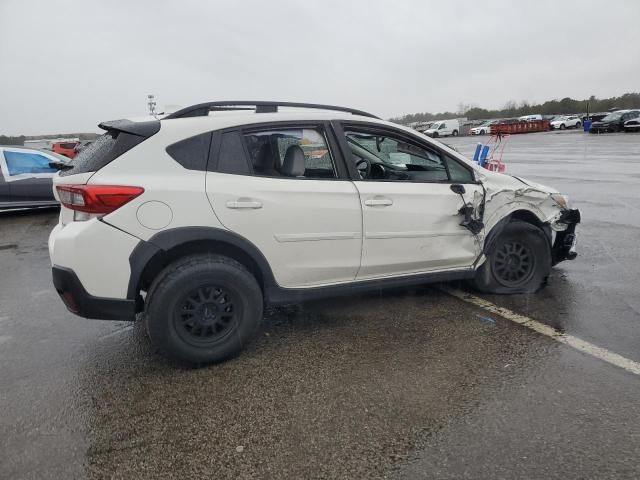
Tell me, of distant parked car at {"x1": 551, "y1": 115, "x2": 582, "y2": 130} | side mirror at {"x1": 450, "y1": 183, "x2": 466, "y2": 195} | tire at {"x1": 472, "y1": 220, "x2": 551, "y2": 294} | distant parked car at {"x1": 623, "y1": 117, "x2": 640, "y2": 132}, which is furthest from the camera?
distant parked car at {"x1": 551, "y1": 115, "x2": 582, "y2": 130}

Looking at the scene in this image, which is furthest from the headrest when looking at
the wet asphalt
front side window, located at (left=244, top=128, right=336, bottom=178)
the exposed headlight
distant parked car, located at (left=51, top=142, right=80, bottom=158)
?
distant parked car, located at (left=51, top=142, right=80, bottom=158)

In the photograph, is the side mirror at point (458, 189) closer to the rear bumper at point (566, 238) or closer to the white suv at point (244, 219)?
the white suv at point (244, 219)

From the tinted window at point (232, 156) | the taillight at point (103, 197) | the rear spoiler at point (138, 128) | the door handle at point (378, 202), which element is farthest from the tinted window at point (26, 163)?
the door handle at point (378, 202)

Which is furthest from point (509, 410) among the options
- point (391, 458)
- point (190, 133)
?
point (190, 133)

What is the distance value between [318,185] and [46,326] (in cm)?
267

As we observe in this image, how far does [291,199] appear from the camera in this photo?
127 inches

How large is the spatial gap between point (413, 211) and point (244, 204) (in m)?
1.35

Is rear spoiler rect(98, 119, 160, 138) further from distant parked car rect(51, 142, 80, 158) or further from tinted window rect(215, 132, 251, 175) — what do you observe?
distant parked car rect(51, 142, 80, 158)

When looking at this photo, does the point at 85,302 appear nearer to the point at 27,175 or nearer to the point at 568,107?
the point at 27,175

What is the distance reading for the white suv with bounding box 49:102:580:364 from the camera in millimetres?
2904

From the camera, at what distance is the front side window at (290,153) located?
10.8ft

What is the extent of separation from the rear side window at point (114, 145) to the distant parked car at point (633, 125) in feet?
131

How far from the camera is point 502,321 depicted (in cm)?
373

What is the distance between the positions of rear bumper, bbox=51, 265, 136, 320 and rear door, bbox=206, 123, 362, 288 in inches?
32.8
